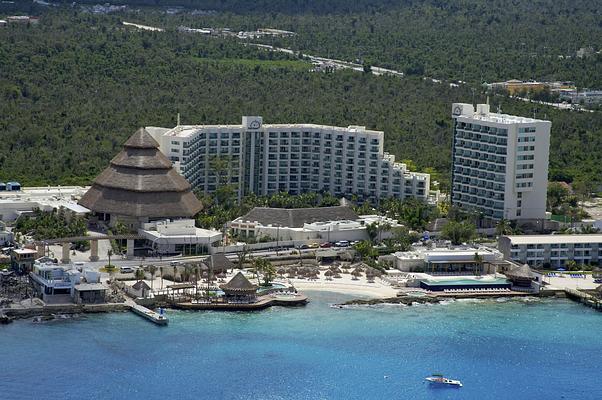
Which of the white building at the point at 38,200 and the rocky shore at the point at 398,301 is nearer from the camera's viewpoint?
the rocky shore at the point at 398,301

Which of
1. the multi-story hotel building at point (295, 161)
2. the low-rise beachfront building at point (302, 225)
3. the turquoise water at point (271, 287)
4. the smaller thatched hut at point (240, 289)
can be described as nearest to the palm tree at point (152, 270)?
the smaller thatched hut at point (240, 289)

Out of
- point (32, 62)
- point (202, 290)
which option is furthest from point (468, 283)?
point (32, 62)

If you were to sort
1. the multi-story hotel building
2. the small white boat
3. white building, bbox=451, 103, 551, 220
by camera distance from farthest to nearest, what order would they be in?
1. the multi-story hotel building
2. white building, bbox=451, 103, 551, 220
3. the small white boat

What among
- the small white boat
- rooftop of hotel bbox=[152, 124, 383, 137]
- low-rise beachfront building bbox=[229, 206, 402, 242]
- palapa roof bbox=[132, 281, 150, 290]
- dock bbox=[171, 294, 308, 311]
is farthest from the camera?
rooftop of hotel bbox=[152, 124, 383, 137]

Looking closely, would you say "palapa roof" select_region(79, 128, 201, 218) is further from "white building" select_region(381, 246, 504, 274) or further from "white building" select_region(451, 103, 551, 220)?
"white building" select_region(451, 103, 551, 220)

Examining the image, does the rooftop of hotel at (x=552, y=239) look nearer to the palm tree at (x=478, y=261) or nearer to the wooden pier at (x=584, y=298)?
the palm tree at (x=478, y=261)

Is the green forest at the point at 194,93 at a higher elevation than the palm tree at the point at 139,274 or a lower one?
higher

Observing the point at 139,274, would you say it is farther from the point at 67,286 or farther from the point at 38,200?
the point at 38,200

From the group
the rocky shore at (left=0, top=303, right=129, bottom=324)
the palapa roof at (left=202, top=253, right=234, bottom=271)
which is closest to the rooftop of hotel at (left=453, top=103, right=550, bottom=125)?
the palapa roof at (left=202, top=253, right=234, bottom=271)
